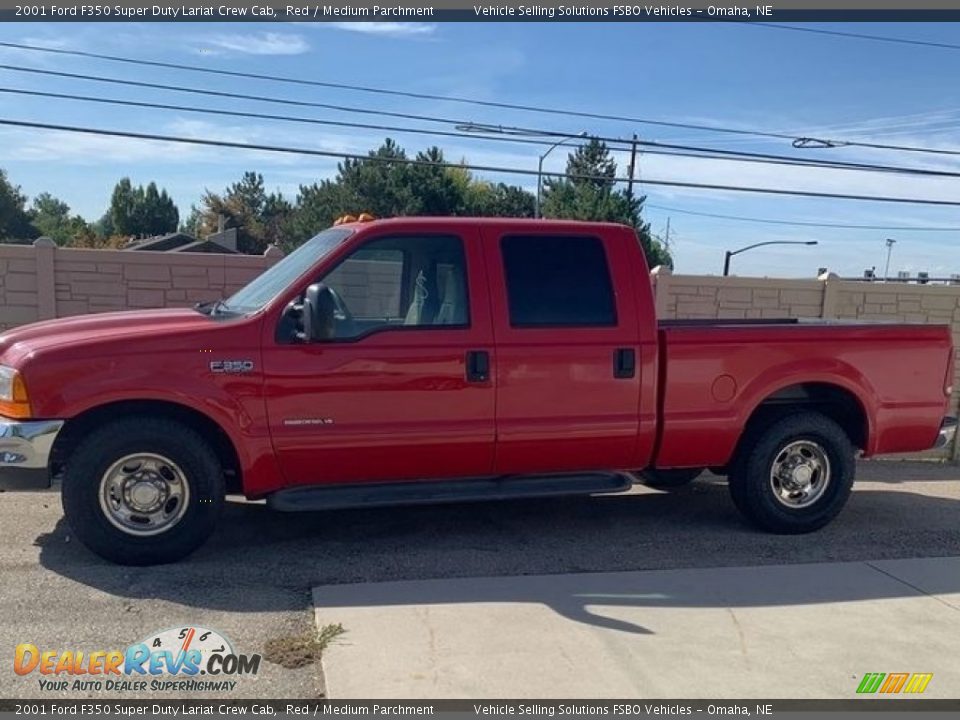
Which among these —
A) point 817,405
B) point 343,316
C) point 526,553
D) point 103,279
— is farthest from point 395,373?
point 103,279

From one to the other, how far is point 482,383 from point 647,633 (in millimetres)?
1848

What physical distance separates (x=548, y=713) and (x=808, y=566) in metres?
2.66

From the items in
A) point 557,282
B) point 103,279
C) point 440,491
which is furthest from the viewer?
point 103,279

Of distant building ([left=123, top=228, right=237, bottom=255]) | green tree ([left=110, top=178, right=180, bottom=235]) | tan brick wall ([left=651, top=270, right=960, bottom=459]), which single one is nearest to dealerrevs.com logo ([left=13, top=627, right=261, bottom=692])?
tan brick wall ([left=651, top=270, right=960, bottom=459])

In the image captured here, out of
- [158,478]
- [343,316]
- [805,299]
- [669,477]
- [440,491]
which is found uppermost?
[805,299]

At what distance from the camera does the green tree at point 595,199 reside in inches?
1435

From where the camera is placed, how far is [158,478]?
5.18 metres

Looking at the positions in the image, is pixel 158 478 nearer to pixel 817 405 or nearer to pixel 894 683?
pixel 894 683

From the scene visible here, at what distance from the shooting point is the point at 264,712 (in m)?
3.63

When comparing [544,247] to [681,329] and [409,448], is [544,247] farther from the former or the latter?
[409,448]

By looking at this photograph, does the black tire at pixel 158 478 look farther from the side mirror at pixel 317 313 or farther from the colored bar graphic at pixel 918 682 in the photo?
the colored bar graphic at pixel 918 682

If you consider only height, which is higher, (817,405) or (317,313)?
(317,313)

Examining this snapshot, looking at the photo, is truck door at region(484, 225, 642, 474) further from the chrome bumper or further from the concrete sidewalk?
the chrome bumper

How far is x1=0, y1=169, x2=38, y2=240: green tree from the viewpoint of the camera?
191 ft
